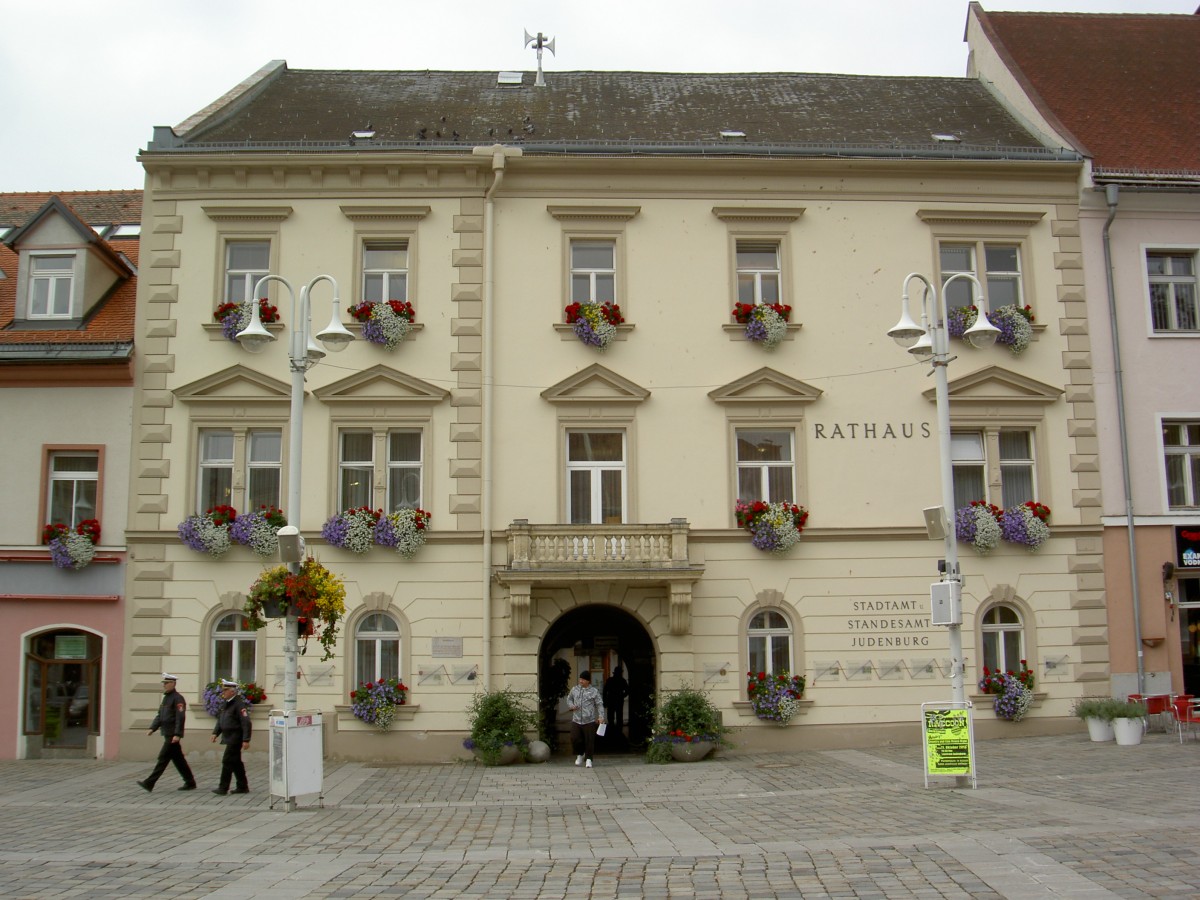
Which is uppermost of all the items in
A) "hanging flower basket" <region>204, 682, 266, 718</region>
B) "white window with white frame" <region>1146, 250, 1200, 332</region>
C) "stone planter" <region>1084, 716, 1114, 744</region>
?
"white window with white frame" <region>1146, 250, 1200, 332</region>

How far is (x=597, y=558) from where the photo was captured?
66.7 ft

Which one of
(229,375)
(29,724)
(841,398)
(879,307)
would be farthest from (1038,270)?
(29,724)

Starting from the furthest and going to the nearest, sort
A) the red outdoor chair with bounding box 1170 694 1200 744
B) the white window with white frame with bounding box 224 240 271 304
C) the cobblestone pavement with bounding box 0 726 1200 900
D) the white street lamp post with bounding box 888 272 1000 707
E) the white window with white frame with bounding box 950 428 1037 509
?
the white window with white frame with bounding box 224 240 271 304 → the white window with white frame with bounding box 950 428 1037 509 → the red outdoor chair with bounding box 1170 694 1200 744 → the white street lamp post with bounding box 888 272 1000 707 → the cobblestone pavement with bounding box 0 726 1200 900

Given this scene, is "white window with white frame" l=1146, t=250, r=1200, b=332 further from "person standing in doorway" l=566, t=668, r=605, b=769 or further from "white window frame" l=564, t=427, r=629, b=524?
"person standing in doorway" l=566, t=668, r=605, b=769

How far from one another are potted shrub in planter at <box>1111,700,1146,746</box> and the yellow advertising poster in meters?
5.88

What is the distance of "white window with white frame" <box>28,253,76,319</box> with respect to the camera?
22938mm

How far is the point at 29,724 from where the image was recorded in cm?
2127

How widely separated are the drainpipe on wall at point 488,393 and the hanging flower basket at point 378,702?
5.17ft

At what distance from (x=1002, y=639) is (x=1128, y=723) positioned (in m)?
2.84

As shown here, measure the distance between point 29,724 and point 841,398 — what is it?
16.3 m

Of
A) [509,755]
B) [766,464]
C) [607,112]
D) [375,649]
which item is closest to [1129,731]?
[766,464]

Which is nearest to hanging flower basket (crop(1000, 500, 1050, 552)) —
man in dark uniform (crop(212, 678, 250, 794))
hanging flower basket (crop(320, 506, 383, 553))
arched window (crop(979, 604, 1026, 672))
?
arched window (crop(979, 604, 1026, 672))

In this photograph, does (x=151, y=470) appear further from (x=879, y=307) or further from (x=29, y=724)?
(x=879, y=307)

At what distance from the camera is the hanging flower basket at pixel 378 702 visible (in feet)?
67.6
